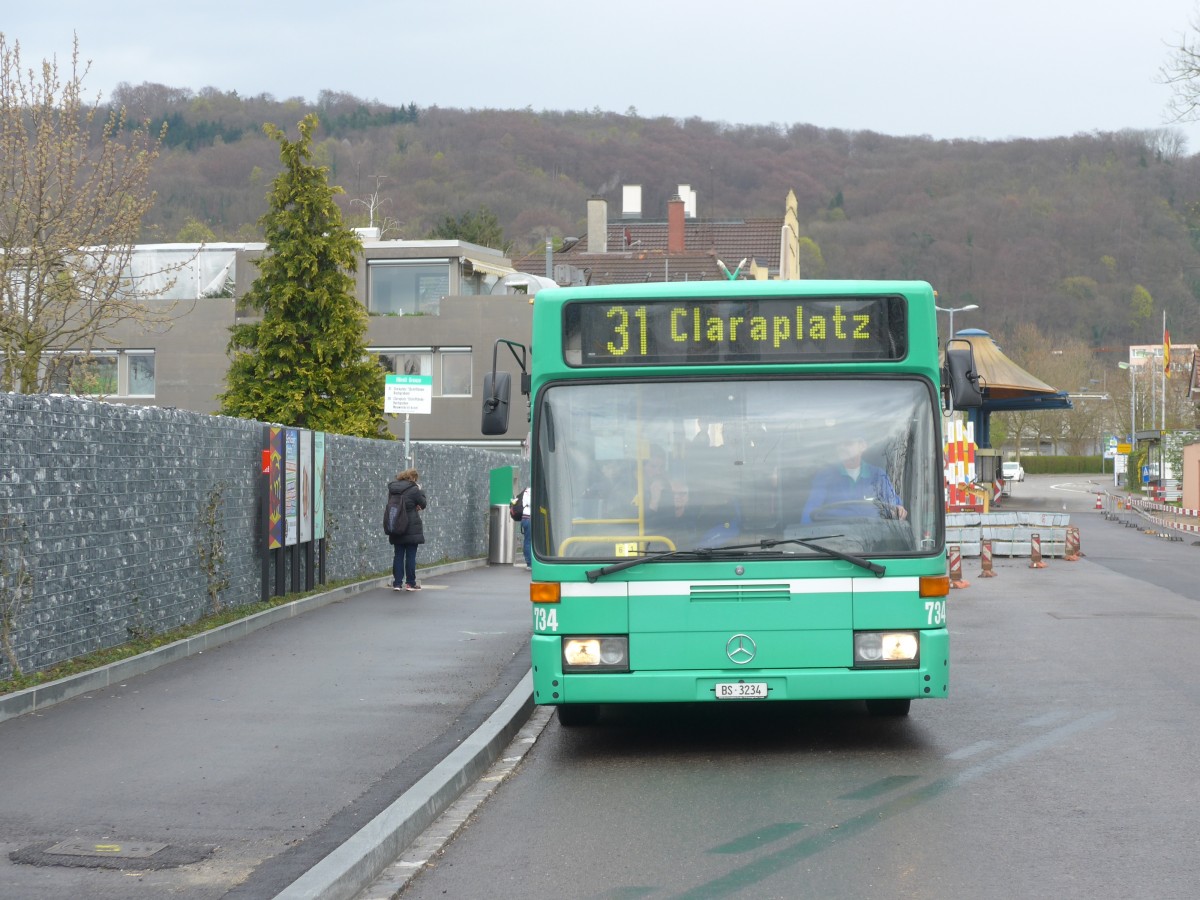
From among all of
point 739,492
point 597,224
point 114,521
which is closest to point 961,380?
point 739,492

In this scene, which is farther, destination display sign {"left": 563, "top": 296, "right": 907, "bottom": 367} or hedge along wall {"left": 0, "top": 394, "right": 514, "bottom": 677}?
hedge along wall {"left": 0, "top": 394, "right": 514, "bottom": 677}

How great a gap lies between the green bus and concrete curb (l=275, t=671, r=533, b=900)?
61 centimetres

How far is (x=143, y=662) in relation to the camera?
12.1 metres

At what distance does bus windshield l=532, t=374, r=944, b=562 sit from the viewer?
8.91 m

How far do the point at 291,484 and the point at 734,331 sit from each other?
906 centimetres

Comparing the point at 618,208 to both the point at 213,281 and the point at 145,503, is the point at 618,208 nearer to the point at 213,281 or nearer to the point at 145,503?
the point at 213,281

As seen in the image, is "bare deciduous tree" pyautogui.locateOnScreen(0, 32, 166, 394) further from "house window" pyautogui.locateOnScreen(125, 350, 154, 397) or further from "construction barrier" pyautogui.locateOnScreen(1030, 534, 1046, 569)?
"house window" pyautogui.locateOnScreen(125, 350, 154, 397)

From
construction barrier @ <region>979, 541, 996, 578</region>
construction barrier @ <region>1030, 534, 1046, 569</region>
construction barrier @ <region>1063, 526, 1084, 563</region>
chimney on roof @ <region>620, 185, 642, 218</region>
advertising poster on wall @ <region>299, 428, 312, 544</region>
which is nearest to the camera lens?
advertising poster on wall @ <region>299, 428, 312, 544</region>

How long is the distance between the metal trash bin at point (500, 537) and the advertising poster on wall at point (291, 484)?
516 inches

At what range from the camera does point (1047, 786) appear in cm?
797

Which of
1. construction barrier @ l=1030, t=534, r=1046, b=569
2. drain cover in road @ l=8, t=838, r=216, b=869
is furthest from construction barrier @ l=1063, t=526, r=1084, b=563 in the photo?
drain cover in road @ l=8, t=838, r=216, b=869

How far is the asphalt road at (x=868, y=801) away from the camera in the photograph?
620cm

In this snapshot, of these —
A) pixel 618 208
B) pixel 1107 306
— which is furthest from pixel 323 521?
pixel 1107 306

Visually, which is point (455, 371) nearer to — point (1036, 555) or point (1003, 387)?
point (1003, 387)
